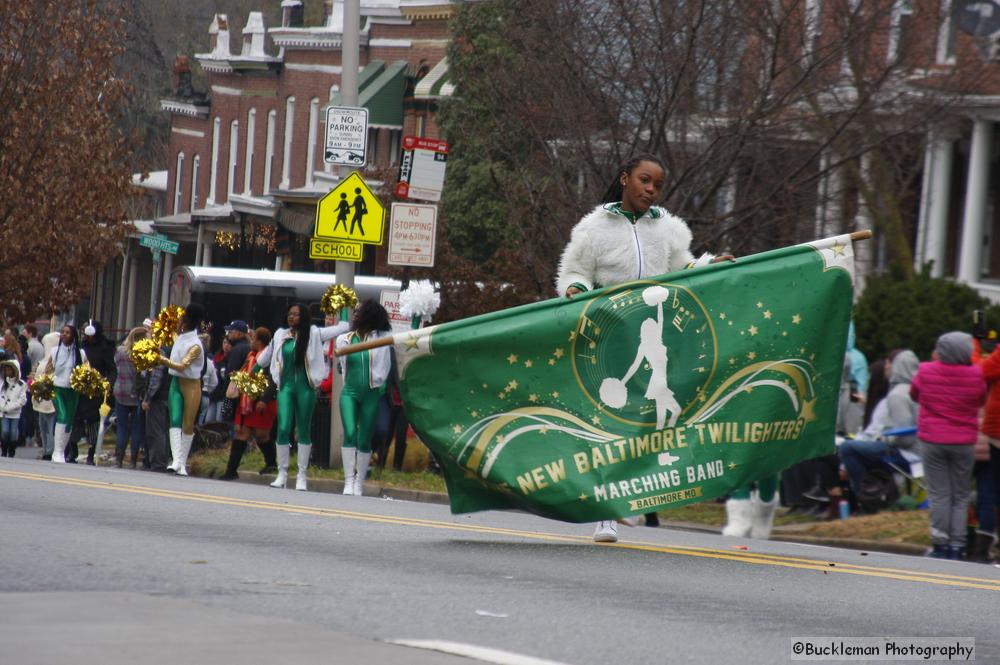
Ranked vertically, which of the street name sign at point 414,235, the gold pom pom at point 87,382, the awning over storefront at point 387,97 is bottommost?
the gold pom pom at point 87,382

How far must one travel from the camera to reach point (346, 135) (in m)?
19.9

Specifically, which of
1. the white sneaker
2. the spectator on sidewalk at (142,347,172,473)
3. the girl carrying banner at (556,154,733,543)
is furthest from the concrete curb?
the girl carrying banner at (556,154,733,543)

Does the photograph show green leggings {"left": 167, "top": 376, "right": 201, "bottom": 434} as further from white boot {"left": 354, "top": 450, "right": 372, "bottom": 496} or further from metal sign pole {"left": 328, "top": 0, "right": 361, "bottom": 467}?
white boot {"left": 354, "top": 450, "right": 372, "bottom": 496}

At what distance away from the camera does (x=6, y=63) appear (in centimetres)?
3338

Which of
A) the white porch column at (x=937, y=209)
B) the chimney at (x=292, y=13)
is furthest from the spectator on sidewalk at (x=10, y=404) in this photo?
the chimney at (x=292, y=13)

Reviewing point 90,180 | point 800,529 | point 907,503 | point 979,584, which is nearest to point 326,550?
point 979,584

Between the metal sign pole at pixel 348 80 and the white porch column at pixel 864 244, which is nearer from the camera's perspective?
the metal sign pole at pixel 348 80

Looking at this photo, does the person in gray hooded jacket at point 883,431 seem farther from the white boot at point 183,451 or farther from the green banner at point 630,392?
the white boot at point 183,451

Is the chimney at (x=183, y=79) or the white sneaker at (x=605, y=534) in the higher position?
the chimney at (x=183, y=79)

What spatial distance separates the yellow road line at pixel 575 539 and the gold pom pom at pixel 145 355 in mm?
7373

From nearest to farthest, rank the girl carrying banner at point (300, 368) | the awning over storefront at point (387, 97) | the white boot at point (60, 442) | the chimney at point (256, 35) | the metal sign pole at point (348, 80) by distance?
the girl carrying banner at point (300, 368)
the metal sign pole at point (348, 80)
the white boot at point (60, 442)
the awning over storefront at point (387, 97)
the chimney at point (256, 35)

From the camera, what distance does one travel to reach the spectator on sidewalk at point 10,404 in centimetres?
2666

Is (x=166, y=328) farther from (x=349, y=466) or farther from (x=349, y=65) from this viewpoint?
(x=349, y=466)

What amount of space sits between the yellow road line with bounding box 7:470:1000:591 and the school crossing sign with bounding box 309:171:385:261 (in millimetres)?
6903
